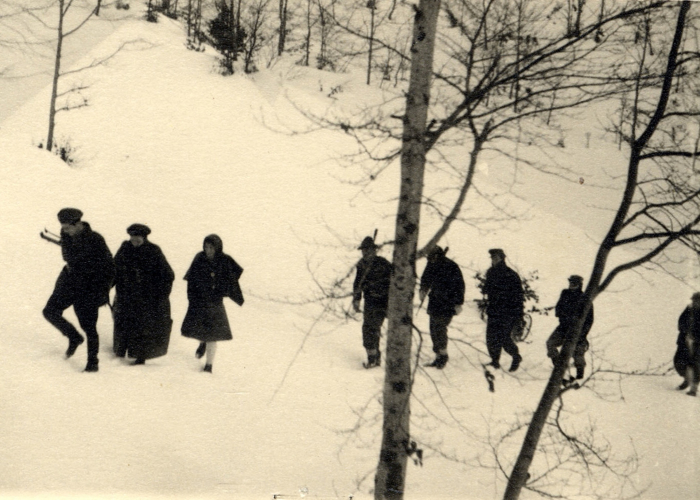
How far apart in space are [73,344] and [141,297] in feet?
2.40

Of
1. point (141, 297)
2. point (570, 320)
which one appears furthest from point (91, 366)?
point (570, 320)

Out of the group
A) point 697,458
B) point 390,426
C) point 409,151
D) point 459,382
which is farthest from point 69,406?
point 697,458

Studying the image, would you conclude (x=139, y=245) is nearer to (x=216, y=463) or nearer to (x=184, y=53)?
(x=216, y=463)

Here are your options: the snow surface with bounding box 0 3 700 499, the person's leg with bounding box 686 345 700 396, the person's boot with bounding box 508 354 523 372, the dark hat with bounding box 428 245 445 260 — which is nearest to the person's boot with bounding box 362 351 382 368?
the snow surface with bounding box 0 3 700 499

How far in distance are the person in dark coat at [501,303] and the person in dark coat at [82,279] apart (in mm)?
4570

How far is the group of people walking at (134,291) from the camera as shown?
6.23 meters

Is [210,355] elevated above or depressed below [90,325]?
below

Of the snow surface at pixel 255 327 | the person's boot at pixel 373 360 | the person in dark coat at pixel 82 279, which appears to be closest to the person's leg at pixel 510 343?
the snow surface at pixel 255 327

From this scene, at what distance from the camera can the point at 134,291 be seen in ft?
21.8

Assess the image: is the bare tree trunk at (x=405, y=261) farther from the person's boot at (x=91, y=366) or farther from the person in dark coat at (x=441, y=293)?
the person in dark coat at (x=441, y=293)

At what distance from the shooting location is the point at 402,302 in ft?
14.8

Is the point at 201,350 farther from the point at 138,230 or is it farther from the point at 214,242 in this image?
the point at 138,230

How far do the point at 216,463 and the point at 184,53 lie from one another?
13.2m

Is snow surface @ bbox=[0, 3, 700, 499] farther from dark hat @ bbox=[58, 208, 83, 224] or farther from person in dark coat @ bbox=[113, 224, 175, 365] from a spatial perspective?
dark hat @ bbox=[58, 208, 83, 224]
